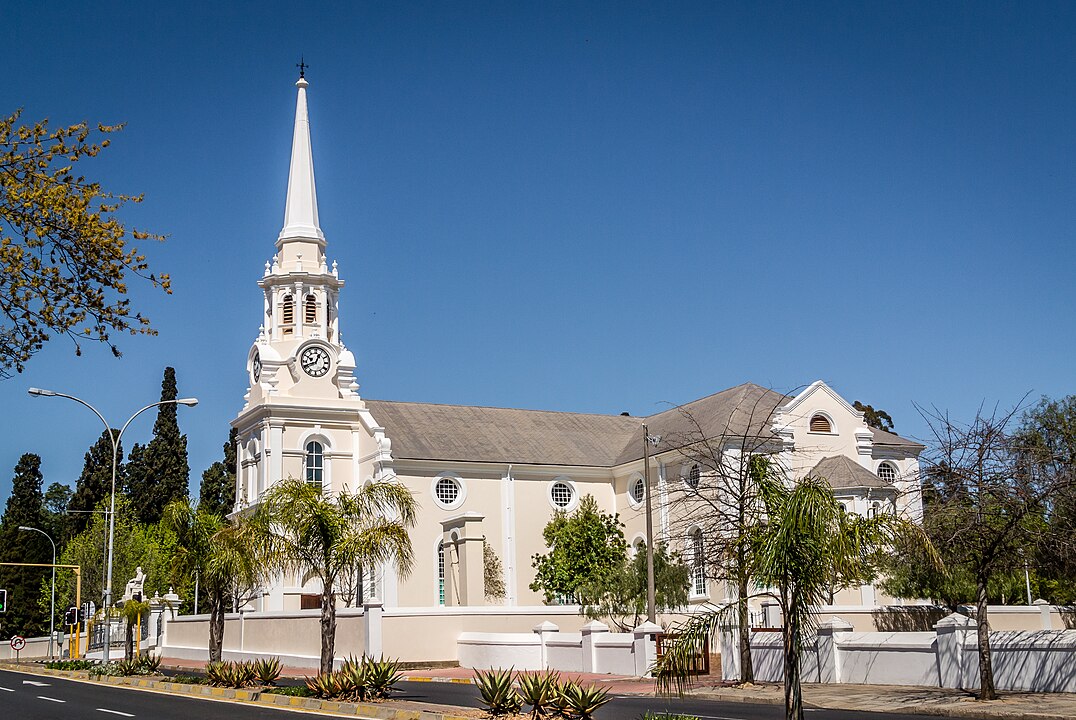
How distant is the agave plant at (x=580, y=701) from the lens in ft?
53.3

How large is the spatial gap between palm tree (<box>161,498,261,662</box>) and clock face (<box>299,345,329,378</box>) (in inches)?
775

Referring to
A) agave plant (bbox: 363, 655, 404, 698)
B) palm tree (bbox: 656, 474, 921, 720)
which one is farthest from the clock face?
palm tree (bbox: 656, 474, 921, 720)

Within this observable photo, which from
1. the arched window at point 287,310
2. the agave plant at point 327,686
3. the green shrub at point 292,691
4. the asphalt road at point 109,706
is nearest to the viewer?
the asphalt road at point 109,706

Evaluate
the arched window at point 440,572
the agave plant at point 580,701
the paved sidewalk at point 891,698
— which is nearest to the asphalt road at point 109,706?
the agave plant at point 580,701

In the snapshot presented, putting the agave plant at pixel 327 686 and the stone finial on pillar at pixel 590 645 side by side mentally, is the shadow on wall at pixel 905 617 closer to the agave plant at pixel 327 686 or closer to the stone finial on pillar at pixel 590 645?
the stone finial on pillar at pixel 590 645

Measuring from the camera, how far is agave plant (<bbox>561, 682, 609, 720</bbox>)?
16250 millimetres

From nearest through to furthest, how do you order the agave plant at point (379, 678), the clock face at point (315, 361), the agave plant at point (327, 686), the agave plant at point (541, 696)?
the agave plant at point (541, 696), the agave plant at point (379, 678), the agave plant at point (327, 686), the clock face at point (315, 361)

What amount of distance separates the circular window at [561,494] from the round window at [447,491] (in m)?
4.86

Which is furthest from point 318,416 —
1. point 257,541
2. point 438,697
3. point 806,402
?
point 438,697

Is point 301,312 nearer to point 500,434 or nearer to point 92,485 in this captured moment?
point 500,434

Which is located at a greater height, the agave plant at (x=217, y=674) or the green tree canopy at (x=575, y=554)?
the green tree canopy at (x=575, y=554)

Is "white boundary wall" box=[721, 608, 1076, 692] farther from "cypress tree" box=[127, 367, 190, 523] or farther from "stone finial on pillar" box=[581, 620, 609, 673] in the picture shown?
"cypress tree" box=[127, 367, 190, 523]

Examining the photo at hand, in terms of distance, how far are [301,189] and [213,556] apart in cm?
3074

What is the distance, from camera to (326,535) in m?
25.9
